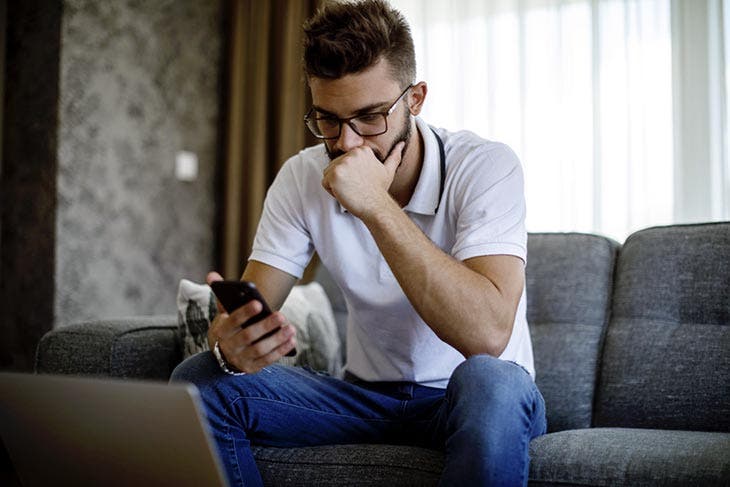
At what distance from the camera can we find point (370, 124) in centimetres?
161

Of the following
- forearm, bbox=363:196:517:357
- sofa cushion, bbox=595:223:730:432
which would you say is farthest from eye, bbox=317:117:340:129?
sofa cushion, bbox=595:223:730:432

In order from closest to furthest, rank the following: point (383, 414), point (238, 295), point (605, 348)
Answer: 1. point (238, 295)
2. point (383, 414)
3. point (605, 348)

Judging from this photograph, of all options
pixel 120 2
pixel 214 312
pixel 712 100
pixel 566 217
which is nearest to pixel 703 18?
pixel 712 100

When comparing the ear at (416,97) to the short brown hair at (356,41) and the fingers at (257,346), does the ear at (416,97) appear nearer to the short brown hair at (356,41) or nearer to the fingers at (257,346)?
the short brown hair at (356,41)

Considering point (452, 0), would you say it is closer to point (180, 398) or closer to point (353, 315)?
point (353, 315)

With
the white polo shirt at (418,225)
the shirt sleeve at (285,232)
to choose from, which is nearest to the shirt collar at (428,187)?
the white polo shirt at (418,225)

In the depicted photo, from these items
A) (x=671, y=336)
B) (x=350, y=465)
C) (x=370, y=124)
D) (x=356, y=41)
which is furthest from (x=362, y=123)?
(x=671, y=336)

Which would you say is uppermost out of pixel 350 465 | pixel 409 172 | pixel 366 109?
pixel 366 109

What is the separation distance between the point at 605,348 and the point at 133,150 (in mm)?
2227

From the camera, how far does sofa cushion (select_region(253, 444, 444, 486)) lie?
137cm

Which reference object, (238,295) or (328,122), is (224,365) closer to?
(238,295)

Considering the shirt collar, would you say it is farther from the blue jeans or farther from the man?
the blue jeans

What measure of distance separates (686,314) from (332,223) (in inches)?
35.3

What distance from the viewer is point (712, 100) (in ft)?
8.67
